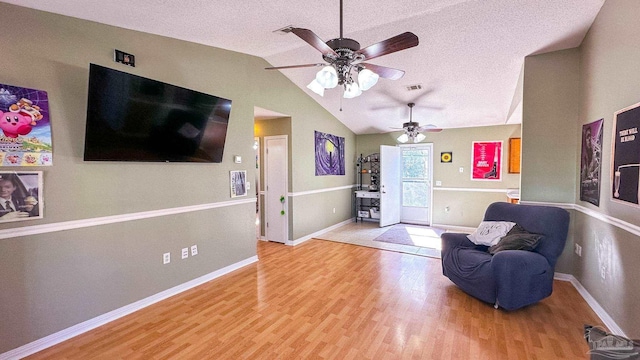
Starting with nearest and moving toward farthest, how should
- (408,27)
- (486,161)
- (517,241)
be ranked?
1. (517,241)
2. (408,27)
3. (486,161)

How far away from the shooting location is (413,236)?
17.9 feet

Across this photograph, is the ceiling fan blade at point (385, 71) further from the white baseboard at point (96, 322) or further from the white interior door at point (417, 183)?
the white interior door at point (417, 183)

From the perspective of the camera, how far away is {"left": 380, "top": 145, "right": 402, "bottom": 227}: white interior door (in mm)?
6254

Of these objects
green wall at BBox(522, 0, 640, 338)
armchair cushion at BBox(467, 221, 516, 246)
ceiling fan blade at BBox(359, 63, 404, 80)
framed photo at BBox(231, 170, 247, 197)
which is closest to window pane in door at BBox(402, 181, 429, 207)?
green wall at BBox(522, 0, 640, 338)

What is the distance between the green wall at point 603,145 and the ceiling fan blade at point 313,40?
2199mm

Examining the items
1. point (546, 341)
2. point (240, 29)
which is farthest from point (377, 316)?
point (240, 29)

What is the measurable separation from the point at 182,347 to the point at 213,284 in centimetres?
120

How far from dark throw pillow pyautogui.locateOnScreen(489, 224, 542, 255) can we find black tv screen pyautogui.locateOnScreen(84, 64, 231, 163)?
3.40 metres

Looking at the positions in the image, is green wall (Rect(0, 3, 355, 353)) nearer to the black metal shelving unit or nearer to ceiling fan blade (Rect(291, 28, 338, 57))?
ceiling fan blade (Rect(291, 28, 338, 57))

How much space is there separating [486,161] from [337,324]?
17.0ft

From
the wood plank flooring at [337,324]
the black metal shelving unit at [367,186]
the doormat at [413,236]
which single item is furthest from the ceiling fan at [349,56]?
the black metal shelving unit at [367,186]

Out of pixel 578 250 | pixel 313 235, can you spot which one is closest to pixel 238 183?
pixel 313 235

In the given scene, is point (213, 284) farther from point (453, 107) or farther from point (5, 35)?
point (453, 107)

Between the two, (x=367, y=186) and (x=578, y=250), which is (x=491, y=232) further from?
(x=367, y=186)
